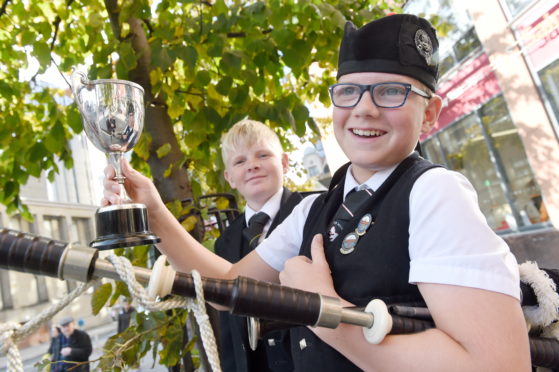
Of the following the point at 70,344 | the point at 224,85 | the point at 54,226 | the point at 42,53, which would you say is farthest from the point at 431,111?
the point at 54,226

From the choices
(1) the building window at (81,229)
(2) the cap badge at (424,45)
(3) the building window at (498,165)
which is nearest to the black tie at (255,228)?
(2) the cap badge at (424,45)

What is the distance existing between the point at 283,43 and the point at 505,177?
6032mm

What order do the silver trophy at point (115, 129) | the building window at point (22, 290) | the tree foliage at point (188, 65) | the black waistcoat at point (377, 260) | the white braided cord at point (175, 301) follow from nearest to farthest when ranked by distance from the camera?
the white braided cord at point (175, 301) → the black waistcoat at point (377, 260) → the silver trophy at point (115, 129) → the tree foliage at point (188, 65) → the building window at point (22, 290)

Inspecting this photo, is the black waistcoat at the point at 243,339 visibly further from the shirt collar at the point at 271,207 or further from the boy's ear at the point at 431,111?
the boy's ear at the point at 431,111

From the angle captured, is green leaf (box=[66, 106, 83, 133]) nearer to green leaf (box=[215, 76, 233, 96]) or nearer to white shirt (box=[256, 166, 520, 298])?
green leaf (box=[215, 76, 233, 96])

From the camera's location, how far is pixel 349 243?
956 mm

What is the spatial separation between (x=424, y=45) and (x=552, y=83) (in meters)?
6.13

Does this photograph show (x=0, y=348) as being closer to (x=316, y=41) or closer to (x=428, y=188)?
(x=428, y=188)

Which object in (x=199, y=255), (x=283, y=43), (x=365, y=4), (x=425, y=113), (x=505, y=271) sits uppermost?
(x=365, y=4)

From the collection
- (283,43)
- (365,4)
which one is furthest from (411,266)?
(365,4)

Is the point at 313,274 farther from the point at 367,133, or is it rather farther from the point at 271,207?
the point at 271,207

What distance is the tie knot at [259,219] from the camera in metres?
1.92

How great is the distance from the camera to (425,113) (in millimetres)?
1074

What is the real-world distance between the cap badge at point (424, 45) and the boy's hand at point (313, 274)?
50 cm
